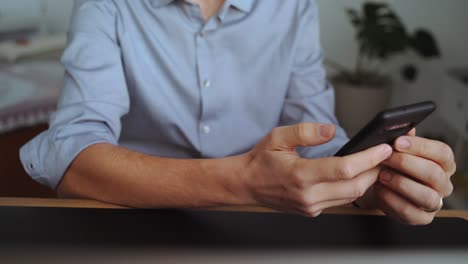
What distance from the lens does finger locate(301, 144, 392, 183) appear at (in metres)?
0.60

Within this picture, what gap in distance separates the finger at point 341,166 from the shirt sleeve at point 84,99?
0.39m

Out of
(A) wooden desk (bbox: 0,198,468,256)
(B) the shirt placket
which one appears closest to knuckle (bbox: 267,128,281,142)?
(A) wooden desk (bbox: 0,198,468,256)

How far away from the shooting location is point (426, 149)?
0.67 m

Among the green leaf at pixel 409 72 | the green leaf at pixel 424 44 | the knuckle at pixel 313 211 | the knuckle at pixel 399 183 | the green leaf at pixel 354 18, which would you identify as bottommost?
the green leaf at pixel 409 72

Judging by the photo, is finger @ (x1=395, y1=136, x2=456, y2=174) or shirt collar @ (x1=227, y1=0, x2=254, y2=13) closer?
finger @ (x1=395, y1=136, x2=456, y2=174)

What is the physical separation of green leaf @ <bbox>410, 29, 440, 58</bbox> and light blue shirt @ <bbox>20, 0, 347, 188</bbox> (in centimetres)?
183

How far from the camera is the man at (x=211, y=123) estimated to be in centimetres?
65

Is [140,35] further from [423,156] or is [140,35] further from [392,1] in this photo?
[392,1]

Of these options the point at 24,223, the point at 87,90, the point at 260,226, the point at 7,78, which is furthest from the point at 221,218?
the point at 7,78

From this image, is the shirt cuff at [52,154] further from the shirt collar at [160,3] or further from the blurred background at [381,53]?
the blurred background at [381,53]

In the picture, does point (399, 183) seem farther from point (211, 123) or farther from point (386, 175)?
point (211, 123)

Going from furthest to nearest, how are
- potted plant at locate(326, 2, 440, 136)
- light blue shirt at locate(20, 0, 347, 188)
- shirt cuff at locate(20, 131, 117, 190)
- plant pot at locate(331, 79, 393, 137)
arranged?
plant pot at locate(331, 79, 393, 137) → potted plant at locate(326, 2, 440, 136) → light blue shirt at locate(20, 0, 347, 188) → shirt cuff at locate(20, 131, 117, 190)

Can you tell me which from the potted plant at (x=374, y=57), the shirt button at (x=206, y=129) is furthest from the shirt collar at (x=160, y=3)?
the potted plant at (x=374, y=57)

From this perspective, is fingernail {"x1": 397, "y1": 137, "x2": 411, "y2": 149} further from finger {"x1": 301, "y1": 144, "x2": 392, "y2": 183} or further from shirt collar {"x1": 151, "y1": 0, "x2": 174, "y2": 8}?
shirt collar {"x1": 151, "y1": 0, "x2": 174, "y2": 8}
